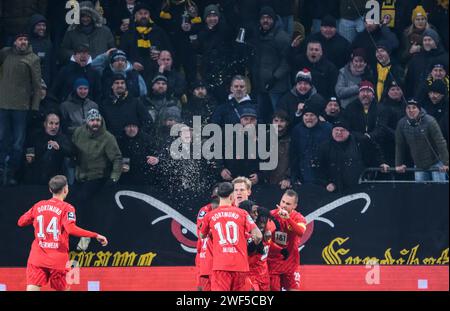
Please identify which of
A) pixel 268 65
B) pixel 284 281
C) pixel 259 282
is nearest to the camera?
pixel 259 282

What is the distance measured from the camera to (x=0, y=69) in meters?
15.7

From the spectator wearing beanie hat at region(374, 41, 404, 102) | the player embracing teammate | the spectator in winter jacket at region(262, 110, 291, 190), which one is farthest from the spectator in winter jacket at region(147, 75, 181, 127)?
the player embracing teammate

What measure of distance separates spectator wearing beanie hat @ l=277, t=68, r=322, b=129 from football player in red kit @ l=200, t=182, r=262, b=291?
3504 millimetres

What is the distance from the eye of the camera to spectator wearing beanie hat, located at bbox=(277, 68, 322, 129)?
15.8m

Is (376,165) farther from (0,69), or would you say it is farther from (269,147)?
(0,69)

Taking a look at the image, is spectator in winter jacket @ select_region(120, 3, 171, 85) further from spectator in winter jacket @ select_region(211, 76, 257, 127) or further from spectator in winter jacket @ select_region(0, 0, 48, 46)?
spectator in winter jacket @ select_region(0, 0, 48, 46)

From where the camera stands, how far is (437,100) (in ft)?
52.4

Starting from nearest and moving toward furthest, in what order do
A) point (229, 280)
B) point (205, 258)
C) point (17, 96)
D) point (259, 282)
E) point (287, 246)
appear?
point (229, 280)
point (205, 258)
point (259, 282)
point (287, 246)
point (17, 96)

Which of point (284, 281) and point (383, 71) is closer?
point (284, 281)

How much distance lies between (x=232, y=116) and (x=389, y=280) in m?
2.82

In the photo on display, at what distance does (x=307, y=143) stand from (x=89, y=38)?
10.1 feet

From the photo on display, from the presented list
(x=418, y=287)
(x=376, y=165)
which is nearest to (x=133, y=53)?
(x=376, y=165)

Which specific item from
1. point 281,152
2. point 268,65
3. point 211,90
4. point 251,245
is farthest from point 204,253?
point 268,65

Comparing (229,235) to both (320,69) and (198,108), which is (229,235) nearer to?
(198,108)
